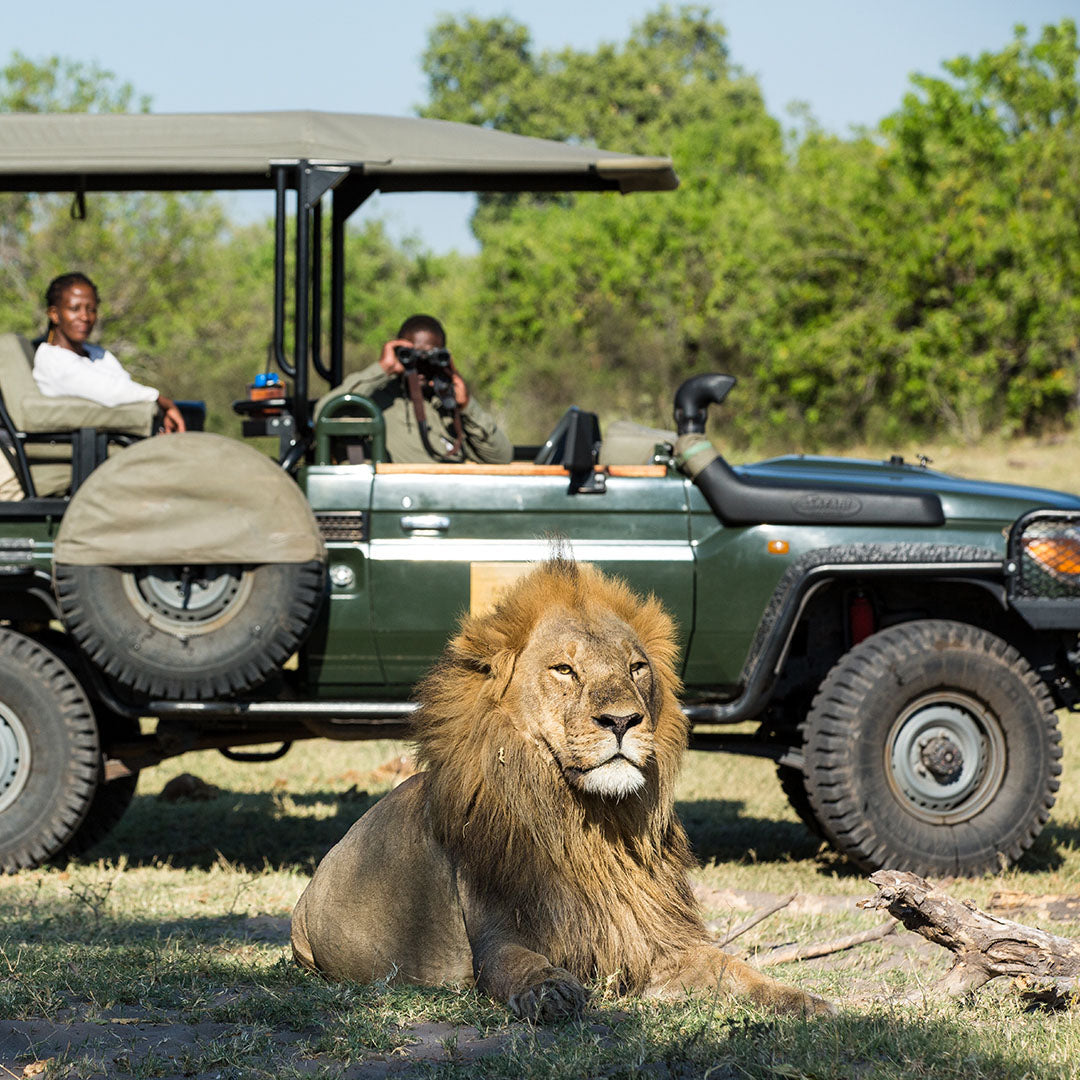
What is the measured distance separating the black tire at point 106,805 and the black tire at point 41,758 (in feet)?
1.34

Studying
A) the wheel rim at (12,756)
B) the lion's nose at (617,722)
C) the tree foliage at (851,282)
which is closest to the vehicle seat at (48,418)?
the wheel rim at (12,756)

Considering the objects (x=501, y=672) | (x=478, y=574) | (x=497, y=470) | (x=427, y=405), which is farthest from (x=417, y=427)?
(x=501, y=672)

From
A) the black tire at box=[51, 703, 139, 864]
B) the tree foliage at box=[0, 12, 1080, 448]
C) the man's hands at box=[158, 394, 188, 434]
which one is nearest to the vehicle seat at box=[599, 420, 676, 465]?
the man's hands at box=[158, 394, 188, 434]

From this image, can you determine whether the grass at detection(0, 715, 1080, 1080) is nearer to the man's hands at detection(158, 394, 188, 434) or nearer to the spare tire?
the spare tire

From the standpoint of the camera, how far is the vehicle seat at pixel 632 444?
6.16 m

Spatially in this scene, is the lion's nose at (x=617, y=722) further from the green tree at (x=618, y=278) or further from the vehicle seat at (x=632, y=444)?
the green tree at (x=618, y=278)

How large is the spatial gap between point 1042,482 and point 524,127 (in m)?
35.8

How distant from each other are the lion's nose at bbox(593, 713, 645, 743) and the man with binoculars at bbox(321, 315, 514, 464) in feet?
9.88

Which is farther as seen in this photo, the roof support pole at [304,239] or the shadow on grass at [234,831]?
the shadow on grass at [234,831]

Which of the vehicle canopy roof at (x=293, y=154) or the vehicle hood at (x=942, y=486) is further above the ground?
the vehicle canopy roof at (x=293, y=154)

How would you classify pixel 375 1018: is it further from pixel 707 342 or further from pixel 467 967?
pixel 707 342

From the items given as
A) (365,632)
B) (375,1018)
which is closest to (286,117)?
(365,632)

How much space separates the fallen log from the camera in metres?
3.56

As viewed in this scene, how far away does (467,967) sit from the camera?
12.4 feet
